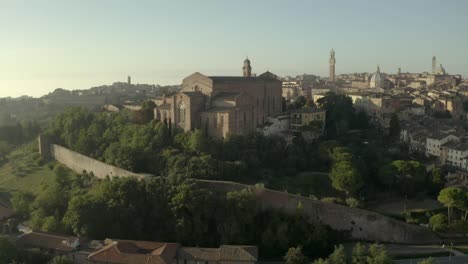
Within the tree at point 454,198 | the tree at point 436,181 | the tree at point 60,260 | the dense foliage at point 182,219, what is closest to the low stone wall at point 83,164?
the dense foliage at point 182,219

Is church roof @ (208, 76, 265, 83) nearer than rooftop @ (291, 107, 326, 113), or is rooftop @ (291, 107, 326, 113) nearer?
church roof @ (208, 76, 265, 83)

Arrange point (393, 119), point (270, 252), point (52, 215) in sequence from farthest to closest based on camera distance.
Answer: point (393, 119)
point (52, 215)
point (270, 252)

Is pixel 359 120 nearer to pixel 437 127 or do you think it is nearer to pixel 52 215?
pixel 437 127

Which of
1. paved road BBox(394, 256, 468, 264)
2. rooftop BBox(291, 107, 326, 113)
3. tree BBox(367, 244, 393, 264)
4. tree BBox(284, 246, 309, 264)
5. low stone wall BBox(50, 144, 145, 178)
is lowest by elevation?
paved road BBox(394, 256, 468, 264)

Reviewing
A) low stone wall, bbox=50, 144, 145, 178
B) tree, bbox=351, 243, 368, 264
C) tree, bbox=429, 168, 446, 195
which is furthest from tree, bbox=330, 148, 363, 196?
low stone wall, bbox=50, 144, 145, 178

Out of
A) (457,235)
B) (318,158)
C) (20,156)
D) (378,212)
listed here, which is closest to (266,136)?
(318,158)

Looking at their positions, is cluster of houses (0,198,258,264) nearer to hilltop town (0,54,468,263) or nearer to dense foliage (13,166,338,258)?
hilltop town (0,54,468,263)

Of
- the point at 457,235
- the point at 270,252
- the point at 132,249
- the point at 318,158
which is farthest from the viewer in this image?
the point at 318,158

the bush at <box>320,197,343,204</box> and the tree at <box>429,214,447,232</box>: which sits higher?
the bush at <box>320,197,343,204</box>
